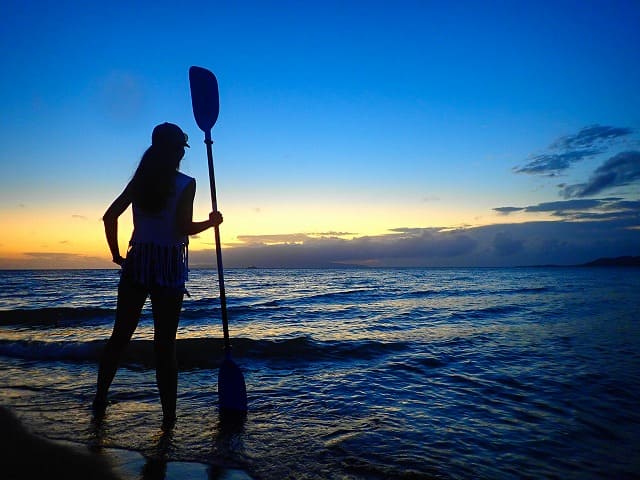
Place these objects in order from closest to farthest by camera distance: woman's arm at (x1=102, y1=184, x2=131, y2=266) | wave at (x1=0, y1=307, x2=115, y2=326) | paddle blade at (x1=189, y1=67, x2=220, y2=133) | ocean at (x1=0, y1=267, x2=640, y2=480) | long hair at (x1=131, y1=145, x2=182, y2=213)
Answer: ocean at (x1=0, y1=267, x2=640, y2=480)
long hair at (x1=131, y1=145, x2=182, y2=213)
woman's arm at (x1=102, y1=184, x2=131, y2=266)
paddle blade at (x1=189, y1=67, x2=220, y2=133)
wave at (x1=0, y1=307, x2=115, y2=326)

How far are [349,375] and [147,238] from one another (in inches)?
147

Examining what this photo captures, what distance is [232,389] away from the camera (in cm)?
398

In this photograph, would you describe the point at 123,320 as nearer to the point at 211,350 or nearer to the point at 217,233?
the point at 217,233

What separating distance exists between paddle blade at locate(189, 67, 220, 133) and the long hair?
1264 millimetres

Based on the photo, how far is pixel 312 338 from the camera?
29.5ft

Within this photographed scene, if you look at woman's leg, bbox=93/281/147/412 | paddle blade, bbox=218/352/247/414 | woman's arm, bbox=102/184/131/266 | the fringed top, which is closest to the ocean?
paddle blade, bbox=218/352/247/414

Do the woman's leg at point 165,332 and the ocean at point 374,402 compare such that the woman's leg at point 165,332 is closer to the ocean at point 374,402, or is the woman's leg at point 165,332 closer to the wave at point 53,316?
the ocean at point 374,402

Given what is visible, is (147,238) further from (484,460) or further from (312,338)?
(312,338)

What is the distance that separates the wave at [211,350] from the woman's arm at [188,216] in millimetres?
3823

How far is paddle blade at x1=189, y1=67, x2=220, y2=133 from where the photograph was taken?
175 inches

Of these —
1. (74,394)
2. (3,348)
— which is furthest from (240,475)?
(3,348)

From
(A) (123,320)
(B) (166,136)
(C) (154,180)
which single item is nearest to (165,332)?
(A) (123,320)

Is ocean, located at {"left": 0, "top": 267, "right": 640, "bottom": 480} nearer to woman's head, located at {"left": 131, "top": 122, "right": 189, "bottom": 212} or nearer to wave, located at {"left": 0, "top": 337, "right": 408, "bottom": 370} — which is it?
wave, located at {"left": 0, "top": 337, "right": 408, "bottom": 370}

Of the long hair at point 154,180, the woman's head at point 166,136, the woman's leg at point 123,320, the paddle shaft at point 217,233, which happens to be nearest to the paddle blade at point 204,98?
the paddle shaft at point 217,233
